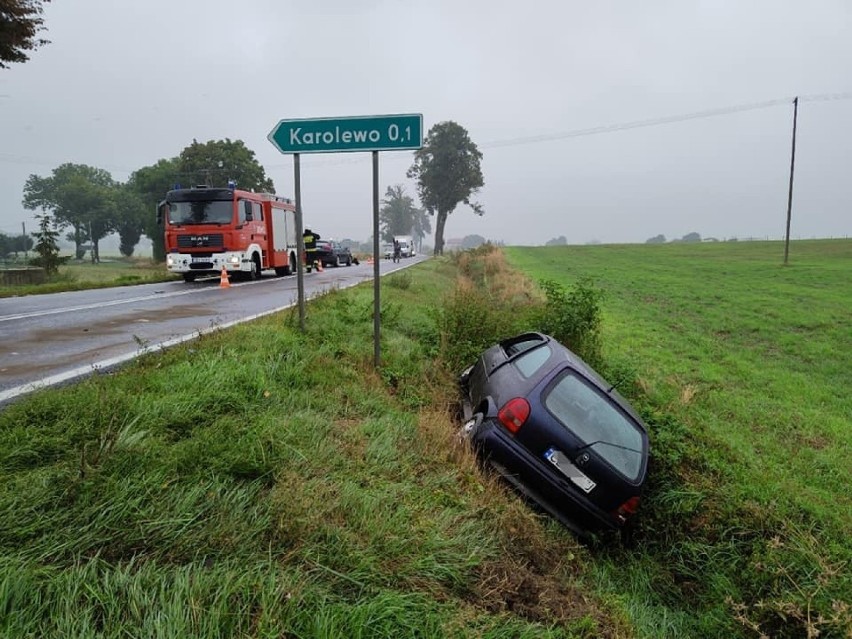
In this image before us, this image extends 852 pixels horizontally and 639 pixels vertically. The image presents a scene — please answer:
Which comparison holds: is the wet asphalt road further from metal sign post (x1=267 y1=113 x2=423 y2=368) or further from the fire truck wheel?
the fire truck wheel

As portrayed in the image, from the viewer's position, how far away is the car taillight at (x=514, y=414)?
433 centimetres

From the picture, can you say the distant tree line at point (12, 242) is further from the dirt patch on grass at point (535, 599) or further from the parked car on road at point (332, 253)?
the dirt patch on grass at point (535, 599)

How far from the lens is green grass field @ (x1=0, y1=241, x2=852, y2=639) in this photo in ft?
7.04

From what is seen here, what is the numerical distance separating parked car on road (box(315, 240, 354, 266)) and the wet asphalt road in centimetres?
2002

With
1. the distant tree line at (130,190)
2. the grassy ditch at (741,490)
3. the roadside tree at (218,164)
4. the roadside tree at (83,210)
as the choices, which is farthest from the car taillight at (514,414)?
the roadside tree at (83,210)

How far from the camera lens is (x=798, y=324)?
13102 mm

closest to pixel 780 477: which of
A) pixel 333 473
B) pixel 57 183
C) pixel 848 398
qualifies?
pixel 848 398

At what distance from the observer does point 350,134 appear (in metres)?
5.49

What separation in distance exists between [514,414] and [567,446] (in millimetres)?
496

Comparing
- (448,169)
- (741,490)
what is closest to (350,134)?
Result: (741,490)

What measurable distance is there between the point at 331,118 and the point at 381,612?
482 centimetres

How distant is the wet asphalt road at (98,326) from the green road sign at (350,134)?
2.55m

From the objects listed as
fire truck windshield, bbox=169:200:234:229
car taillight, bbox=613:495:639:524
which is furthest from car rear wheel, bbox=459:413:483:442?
fire truck windshield, bbox=169:200:234:229

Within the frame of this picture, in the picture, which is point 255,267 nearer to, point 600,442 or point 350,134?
point 350,134
